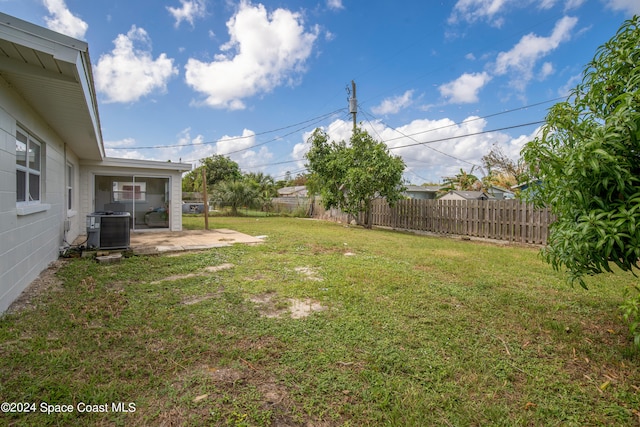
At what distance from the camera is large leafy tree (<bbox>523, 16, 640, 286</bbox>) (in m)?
1.87

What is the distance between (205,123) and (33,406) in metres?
26.3

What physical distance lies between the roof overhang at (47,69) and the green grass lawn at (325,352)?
8.23 feet

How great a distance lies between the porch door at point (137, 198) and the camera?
34.0 feet

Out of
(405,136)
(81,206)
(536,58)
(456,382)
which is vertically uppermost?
(536,58)

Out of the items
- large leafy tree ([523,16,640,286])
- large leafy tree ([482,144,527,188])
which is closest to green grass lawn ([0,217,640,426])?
large leafy tree ([523,16,640,286])

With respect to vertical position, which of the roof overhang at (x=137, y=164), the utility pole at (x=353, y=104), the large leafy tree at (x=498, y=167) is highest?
the utility pole at (x=353, y=104)

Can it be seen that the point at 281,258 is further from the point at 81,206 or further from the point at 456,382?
the point at 81,206

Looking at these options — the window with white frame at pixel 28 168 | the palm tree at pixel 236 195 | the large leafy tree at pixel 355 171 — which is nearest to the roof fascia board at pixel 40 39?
the window with white frame at pixel 28 168

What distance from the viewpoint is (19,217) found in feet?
12.6

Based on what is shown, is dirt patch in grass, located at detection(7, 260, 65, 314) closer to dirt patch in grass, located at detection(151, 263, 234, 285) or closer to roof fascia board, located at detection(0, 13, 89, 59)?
dirt patch in grass, located at detection(151, 263, 234, 285)

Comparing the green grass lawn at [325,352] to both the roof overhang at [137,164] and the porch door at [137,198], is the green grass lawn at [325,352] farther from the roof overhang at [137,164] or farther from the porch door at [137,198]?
the porch door at [137,198]

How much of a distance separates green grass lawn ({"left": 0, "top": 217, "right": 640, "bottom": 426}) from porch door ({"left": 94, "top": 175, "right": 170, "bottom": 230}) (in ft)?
21.0

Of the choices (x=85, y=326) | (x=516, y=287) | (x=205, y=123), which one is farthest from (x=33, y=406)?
(x=205, y=123)

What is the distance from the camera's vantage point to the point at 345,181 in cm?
1352
